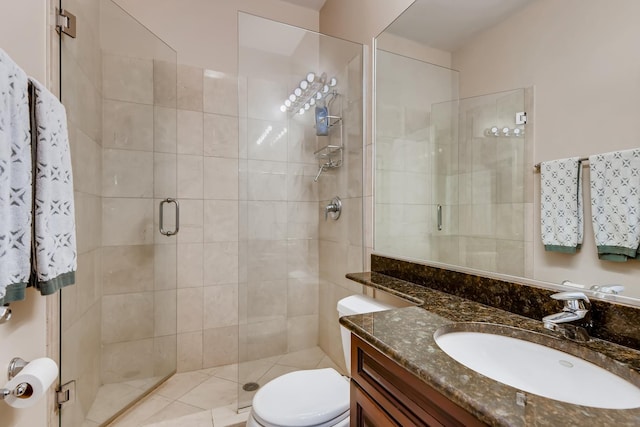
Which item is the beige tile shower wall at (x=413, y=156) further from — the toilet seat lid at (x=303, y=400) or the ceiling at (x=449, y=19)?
the toilet seat lid at (x=303, y=400)

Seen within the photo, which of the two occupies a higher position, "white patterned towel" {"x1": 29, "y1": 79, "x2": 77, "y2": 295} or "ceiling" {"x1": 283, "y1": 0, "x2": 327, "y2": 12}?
"ceiling" {"x1": 283, "y1": 0, "x2": 327, "y2": 12}

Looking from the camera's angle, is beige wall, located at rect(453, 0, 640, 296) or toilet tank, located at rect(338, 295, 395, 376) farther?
toilet tank, located at rect(338, 295, 395, 376)

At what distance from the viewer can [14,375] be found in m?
0.90

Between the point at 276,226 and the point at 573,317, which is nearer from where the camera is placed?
the point at 573,317

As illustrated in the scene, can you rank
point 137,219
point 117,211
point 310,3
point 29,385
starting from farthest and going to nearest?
point 310,3, point 137,219, point 117,211, point 29,385

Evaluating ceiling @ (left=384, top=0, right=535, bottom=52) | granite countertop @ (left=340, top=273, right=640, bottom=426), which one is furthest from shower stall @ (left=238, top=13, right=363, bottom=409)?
granite countertop @ (left=340, top=273, right=640, bottom=426)

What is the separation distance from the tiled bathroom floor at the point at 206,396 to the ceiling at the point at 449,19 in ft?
6.54

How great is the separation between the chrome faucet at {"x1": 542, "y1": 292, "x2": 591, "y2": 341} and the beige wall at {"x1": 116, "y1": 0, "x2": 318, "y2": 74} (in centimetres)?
252

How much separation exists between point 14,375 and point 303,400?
0.95m

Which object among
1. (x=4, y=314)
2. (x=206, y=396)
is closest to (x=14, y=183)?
(x=4, y=314)

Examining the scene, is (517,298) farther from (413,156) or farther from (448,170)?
(413,156)

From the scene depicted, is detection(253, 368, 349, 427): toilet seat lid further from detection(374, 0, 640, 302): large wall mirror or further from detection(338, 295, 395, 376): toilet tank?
detection(374, 0, 640, 302): large wall mirror

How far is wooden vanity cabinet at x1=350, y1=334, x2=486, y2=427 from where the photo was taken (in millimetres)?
570

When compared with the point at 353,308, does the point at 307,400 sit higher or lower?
lower
